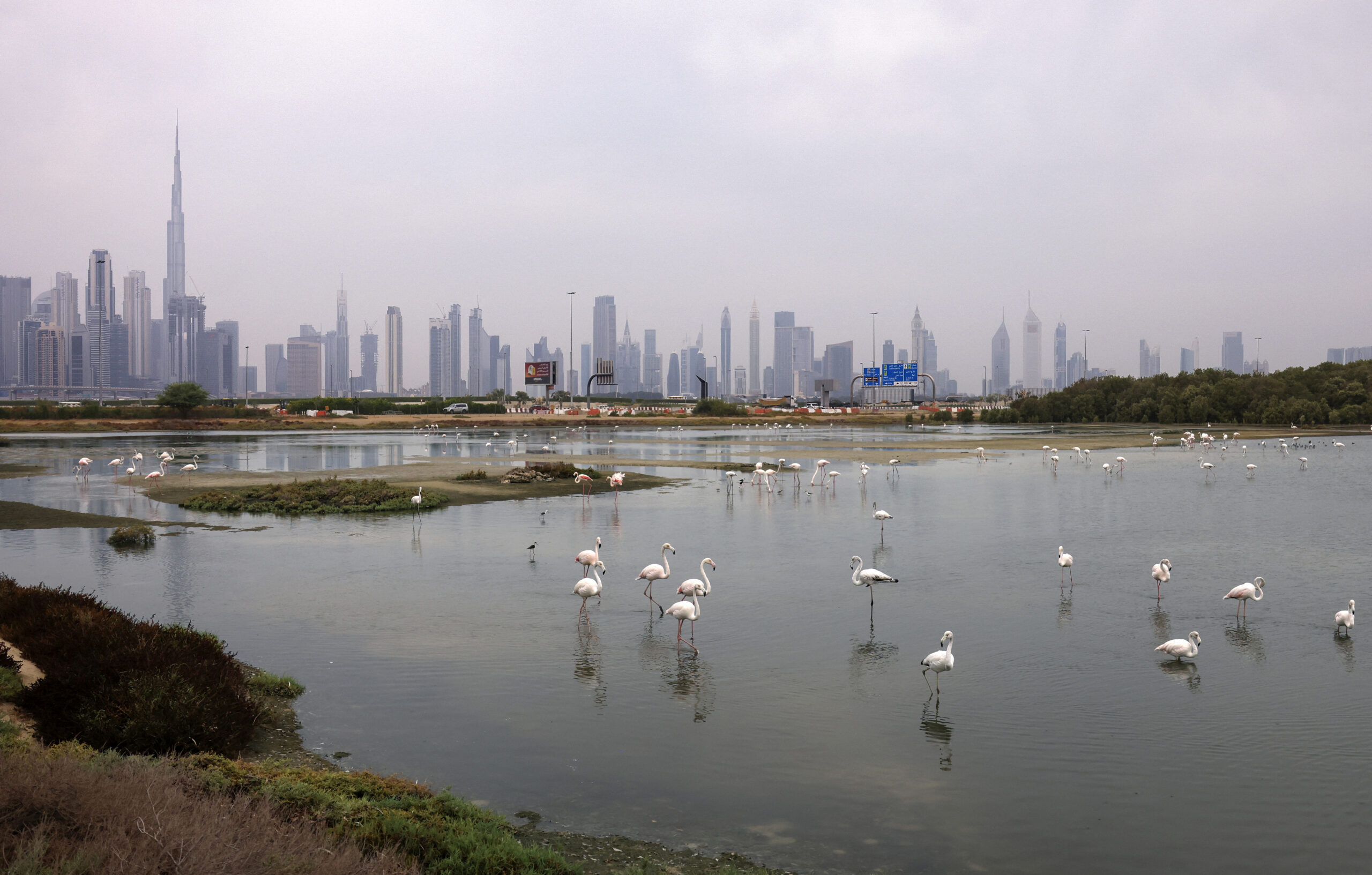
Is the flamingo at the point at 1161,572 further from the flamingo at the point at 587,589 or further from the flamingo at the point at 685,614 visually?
the flamingo at the point at 587,589

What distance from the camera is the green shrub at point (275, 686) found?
474 inches

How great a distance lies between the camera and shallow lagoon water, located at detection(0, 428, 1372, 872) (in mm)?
8766

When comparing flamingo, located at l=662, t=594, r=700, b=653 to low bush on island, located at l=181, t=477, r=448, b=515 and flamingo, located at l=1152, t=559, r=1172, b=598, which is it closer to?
flamingo, located at l=1152, t=559, r=1172, b=598

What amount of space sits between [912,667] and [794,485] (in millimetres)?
26890

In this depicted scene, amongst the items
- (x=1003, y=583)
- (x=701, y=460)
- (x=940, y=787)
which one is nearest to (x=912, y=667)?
(x=940, y=787)

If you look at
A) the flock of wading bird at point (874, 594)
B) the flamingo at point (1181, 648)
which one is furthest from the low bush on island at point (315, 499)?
the flamingo at point (1181, 648)

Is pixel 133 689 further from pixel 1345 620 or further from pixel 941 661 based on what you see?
pixel 1345 620

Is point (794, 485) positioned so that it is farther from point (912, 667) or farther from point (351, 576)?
point (912, 667)

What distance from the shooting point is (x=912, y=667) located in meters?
13.4

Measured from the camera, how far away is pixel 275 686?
12.2 metres

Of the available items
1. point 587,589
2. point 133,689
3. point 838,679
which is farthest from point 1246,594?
point 133,689

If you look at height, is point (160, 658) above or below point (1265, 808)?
above

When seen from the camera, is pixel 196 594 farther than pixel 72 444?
No

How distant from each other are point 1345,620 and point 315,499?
1137 inches
